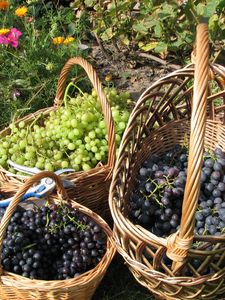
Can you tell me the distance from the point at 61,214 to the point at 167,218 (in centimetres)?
42

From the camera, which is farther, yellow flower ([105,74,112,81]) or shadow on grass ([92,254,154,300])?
yellow flower ([105,74,112,81])

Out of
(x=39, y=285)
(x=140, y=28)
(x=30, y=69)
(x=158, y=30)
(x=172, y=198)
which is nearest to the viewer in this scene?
(x=39, y=285)

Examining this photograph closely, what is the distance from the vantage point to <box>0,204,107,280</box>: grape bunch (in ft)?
5.98

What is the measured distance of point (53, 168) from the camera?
2197mm

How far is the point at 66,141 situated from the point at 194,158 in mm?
934

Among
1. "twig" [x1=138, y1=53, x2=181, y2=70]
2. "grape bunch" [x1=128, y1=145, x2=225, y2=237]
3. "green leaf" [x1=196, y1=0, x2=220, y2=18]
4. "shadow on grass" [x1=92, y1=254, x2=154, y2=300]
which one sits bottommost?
"shadow on grass" [x1=92, y1=254, x2=154, y2=300]

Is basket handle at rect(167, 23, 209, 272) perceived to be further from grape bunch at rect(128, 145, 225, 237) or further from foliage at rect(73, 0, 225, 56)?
foliage at rect(73, 0, 225, 56)

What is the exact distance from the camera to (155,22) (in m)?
3.20

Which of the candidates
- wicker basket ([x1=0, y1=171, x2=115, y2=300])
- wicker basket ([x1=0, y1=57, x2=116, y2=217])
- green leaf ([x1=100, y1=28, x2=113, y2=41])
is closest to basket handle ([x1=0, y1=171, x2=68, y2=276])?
wicker basket ([x1=0, y1=171, x2=115, y2=300])

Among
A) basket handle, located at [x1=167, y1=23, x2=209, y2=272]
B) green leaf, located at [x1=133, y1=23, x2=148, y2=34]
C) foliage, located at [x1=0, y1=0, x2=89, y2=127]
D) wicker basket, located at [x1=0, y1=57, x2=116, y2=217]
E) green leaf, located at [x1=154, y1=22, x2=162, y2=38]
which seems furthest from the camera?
green leaf, located at [x1=133, y1=23, x2=148, y2=34]

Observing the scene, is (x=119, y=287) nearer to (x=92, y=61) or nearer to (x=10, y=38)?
(x=10, y=38)

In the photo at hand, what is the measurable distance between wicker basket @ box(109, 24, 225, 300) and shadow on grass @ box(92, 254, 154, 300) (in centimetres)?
27

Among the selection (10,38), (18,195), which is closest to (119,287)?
(18,195)

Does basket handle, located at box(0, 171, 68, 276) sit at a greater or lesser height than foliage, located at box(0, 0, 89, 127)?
greater
